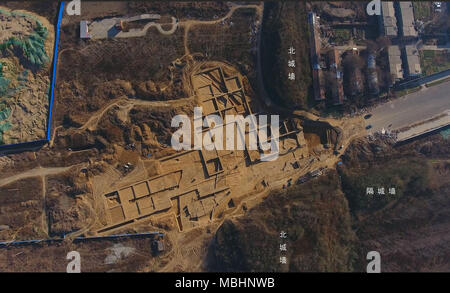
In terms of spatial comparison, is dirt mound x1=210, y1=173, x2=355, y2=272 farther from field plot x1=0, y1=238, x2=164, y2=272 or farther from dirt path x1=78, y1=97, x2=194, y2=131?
dirt path x1=78, y1=97, x2=194, y2=131

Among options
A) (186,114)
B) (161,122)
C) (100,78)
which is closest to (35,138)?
(100,78)

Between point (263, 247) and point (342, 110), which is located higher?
point (342, 110)

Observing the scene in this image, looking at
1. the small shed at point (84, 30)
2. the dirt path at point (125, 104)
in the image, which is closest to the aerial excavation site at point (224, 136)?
→ the dirt path at point (125, 104)

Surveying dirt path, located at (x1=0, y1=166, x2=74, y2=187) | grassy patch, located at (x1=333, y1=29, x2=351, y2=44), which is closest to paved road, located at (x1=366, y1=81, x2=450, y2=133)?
grassy patch, located at (x1=333, y1=29, x2=351, y2=44)

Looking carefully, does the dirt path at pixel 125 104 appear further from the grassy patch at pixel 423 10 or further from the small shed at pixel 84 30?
the grassy patch at pixel 423 10

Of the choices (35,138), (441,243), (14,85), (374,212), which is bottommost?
(441,243)

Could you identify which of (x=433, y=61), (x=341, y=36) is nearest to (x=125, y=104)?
(x=341, y=36)
